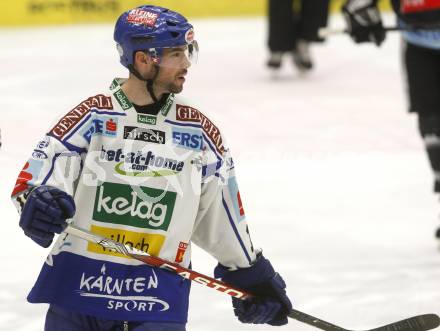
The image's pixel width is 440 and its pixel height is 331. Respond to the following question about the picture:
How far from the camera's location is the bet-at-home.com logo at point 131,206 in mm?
2758

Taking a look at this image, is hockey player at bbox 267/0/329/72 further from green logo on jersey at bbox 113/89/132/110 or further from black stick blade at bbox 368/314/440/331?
green logo on jersey at bbox 113/89/132/110

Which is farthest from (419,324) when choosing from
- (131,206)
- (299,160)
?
(299,160)

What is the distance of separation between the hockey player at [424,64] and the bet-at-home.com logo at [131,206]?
227 centimetres

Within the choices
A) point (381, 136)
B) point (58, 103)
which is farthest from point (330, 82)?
point (58, 103)

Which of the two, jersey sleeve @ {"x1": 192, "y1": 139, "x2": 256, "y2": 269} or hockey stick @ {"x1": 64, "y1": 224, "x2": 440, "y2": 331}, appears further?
jersey sleeve @ {"x1": 192, "y1": 139, "x2": 256, "y2": 269}

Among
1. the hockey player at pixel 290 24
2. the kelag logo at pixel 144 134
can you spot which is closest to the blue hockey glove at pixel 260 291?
the kelag logo at pixel 144 134

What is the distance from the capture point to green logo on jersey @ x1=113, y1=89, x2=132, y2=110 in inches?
109

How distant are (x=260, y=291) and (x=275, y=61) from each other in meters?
5.24

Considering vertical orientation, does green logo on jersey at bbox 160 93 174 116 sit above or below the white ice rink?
above

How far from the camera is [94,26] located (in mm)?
9805

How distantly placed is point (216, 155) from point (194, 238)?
10.2 inches

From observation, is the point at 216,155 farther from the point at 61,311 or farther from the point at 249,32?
the point at 249,32

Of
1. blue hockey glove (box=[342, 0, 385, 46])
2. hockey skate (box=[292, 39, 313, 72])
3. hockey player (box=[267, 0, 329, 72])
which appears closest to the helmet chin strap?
blue hockey glove (box=[342, 0, 385, 46])

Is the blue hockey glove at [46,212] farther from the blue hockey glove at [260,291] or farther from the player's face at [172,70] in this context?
the blue hockey glove at [260,291]
